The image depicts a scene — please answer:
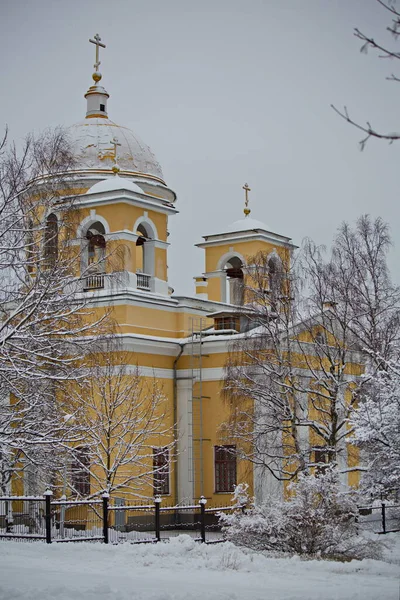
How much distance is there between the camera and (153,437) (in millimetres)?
29000

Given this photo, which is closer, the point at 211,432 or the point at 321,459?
the point at 211,432

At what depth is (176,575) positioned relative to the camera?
1374cm

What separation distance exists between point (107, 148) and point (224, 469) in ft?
36.7

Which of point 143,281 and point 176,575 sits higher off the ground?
→ point 143,281

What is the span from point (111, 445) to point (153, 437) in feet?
6.55

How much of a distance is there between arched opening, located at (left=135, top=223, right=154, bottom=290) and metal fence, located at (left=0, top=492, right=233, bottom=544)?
6.84 meters

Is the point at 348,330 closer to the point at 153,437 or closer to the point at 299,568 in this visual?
the point at 153,437

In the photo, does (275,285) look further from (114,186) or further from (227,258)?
(227,258)

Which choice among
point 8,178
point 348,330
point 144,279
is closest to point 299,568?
point 8,178

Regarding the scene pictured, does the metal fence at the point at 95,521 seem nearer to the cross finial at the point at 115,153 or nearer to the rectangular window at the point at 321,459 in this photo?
the rectangular window at the point at 321,459

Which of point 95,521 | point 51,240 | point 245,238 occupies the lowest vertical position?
point 95,521

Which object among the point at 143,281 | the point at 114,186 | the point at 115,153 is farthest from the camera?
the point at 115,153

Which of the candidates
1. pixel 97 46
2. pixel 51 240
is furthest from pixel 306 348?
pixel 97 46

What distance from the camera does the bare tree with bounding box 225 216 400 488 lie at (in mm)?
26547
